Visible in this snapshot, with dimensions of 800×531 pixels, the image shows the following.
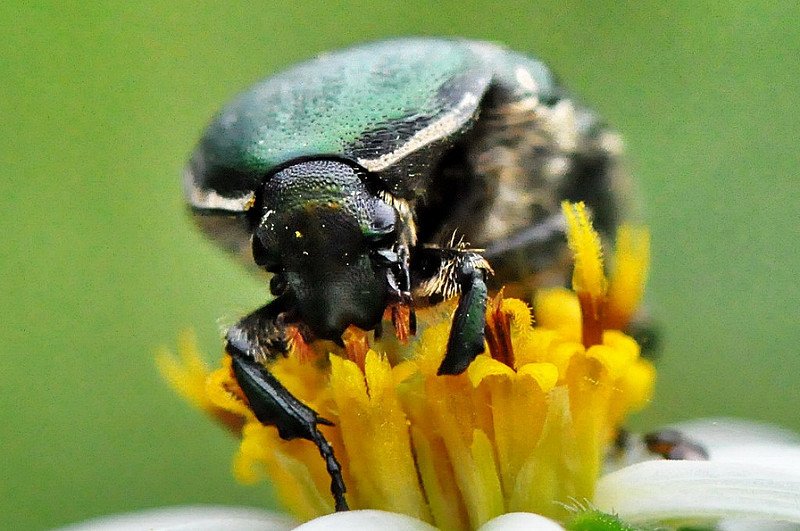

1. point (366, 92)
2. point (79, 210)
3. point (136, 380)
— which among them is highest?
point (366, 92)

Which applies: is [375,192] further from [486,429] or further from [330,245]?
[486,429]

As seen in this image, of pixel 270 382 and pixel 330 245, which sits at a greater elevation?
pixel 330 245

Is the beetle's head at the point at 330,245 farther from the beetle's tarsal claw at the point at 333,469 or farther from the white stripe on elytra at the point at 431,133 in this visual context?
the beetle's tarsal claw at the point at 333,469

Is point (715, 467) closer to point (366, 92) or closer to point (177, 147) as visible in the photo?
point (366, 92)

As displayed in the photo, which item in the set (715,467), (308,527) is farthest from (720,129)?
(308,527)

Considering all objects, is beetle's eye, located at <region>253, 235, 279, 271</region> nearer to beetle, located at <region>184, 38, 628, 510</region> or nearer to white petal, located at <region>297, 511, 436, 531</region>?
beetle, located at <region>184, 38, 628, 510</region>

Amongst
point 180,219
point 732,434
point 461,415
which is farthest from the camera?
point 180,219

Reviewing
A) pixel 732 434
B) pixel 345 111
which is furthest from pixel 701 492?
pixel 732 434

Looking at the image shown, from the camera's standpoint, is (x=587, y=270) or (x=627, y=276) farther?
(x=627, y=276)
